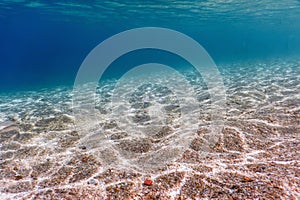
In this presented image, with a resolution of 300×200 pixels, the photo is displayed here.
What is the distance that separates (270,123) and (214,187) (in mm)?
3681

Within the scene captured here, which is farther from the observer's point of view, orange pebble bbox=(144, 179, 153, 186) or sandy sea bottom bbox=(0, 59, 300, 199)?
orange pebble bbox=(144, 179, 153, 186)

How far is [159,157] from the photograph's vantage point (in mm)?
4957

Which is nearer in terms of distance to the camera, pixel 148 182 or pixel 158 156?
pixel 148 182

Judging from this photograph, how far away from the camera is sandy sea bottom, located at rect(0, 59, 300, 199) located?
370cm

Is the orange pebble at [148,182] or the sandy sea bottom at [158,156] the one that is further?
the orange pebble at [148,182]

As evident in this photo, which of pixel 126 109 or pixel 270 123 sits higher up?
pixel 270 123

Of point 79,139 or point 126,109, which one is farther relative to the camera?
point 126,109

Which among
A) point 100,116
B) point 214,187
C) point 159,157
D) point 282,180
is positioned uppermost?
point 282,180

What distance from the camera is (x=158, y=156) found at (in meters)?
5.01

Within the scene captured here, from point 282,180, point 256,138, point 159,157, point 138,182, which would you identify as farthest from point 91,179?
point 256,138

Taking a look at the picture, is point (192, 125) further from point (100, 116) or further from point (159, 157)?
point (100, 116)

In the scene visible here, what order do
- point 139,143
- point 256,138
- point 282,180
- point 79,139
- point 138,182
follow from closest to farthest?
point 282,180
point 138,182
point 256,138
point 139,143
point 79,139

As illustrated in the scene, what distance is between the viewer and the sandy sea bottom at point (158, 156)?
3.70 m

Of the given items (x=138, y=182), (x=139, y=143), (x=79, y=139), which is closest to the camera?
(x=138, y=182)
